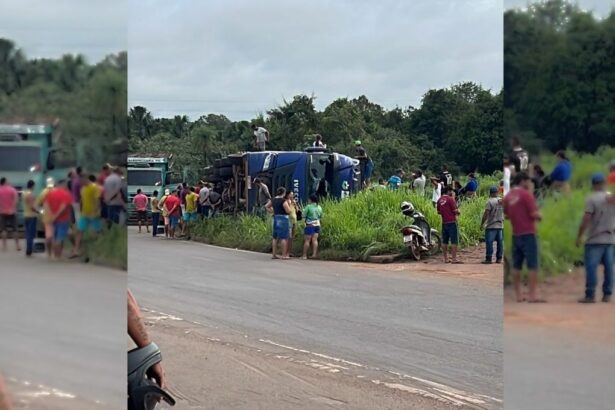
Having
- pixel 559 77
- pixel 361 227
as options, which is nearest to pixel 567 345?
pixel 559 77

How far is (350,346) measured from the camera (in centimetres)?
622

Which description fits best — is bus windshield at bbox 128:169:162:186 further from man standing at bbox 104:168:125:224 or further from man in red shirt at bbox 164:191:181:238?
man standing at bbox 104:168:125:224

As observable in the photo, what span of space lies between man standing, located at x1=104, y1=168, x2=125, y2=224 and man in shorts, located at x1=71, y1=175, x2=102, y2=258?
0.7 inches

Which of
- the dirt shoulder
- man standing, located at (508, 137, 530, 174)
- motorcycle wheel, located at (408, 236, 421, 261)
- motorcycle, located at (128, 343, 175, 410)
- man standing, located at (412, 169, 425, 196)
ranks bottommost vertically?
motorcycle wheel, located at (408, 236, 421, 261)

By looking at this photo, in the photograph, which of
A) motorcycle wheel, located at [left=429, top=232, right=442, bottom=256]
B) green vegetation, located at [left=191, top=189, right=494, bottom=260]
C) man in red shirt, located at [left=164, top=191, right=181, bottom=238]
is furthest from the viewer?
A: man in red shirt, located at [left=164, top=191, right=181, bottom=238]

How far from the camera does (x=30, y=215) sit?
57.6 inches

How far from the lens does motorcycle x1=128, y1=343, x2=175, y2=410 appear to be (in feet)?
A: 6.31

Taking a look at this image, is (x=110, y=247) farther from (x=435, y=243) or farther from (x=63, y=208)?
(x=435, y=243)

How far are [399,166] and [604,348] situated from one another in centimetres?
2087

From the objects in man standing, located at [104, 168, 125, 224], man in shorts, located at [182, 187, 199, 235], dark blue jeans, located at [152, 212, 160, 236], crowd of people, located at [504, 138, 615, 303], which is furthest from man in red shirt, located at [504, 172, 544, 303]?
man in shorts, located at [182, 187, 199, 235]

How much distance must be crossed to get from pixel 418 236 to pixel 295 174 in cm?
347

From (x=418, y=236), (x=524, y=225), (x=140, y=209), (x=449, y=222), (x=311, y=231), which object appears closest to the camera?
(x=524, y=225)

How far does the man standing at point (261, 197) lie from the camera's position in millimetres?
14797

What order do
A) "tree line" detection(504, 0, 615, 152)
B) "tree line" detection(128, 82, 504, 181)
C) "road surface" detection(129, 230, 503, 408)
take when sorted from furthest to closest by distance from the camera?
1. "tree line" detection(128, 82, 504, 181)
2. "road surface" detection(129, 230, 503, 408)
3. "tree line" detection(504, 0, 615, 152)
